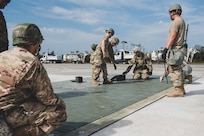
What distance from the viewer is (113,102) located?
423 cm

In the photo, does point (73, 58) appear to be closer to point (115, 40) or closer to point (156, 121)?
point (115, 40)

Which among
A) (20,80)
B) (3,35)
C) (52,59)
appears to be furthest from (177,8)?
(52,59)

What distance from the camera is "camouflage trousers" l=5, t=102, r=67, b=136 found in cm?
205

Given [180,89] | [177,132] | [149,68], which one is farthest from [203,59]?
[177,132]

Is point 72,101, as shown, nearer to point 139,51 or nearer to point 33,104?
point 33,104

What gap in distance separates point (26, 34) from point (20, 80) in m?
0.41

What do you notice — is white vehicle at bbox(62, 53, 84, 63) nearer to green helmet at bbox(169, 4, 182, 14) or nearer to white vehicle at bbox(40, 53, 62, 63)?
white vehicle at bbox(40, 53, 62, 63)

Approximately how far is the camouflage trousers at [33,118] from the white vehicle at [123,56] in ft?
96.2

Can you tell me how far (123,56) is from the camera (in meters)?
32.3

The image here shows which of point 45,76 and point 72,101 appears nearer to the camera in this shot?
point 45,76

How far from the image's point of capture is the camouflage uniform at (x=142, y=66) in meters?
8.03

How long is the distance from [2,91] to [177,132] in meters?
1.85

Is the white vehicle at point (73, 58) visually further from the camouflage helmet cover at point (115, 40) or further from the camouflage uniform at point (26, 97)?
the camouflage uniform at point (26, 97)

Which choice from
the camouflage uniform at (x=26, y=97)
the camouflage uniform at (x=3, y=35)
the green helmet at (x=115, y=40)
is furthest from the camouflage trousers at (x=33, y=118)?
the green helmet at (x=115, y=40)
